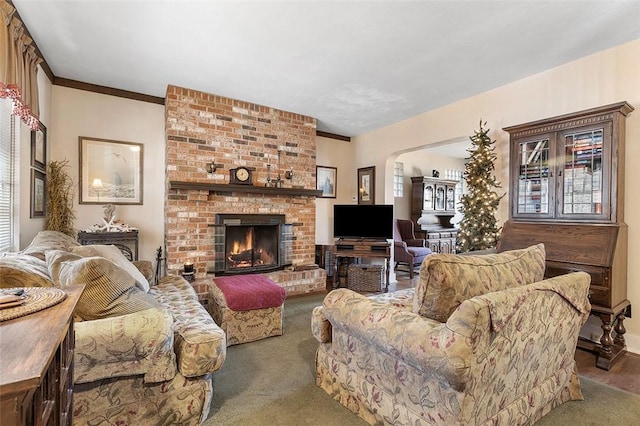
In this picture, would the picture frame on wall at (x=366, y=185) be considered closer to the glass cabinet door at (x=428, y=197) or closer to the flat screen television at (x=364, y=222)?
the flat screen television at (x=364, y=222)

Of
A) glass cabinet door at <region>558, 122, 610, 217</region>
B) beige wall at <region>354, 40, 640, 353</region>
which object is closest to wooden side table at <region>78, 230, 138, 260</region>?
beige wall at <region>354, 40, 640, 353</region>

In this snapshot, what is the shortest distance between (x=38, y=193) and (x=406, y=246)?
5.65 meters

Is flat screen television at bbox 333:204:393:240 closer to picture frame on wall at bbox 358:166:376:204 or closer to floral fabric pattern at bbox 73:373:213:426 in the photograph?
picture frame on wall at bbox 358:166:376:204

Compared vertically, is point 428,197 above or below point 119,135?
below

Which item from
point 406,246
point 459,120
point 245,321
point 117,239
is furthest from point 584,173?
point 117,239

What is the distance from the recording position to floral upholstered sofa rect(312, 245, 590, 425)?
1.30 m

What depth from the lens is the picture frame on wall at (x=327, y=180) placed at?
5.63 meters

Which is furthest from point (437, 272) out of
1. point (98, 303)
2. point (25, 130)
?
point (25, 130)

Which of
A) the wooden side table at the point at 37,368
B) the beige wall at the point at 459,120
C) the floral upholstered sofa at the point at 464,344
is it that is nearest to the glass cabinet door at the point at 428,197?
the beige wall at the point at 459,120

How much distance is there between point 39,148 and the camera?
314cm

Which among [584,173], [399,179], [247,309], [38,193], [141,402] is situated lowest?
[141,402]

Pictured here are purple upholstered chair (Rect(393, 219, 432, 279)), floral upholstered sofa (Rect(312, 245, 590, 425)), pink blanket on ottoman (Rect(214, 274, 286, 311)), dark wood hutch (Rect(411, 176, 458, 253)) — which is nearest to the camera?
floral upholstered sofa (Rect(312, 245, 590, 425))

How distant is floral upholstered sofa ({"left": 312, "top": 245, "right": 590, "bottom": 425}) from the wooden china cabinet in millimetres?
963

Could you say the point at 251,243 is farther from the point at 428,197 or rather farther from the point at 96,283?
the point at 428,197
